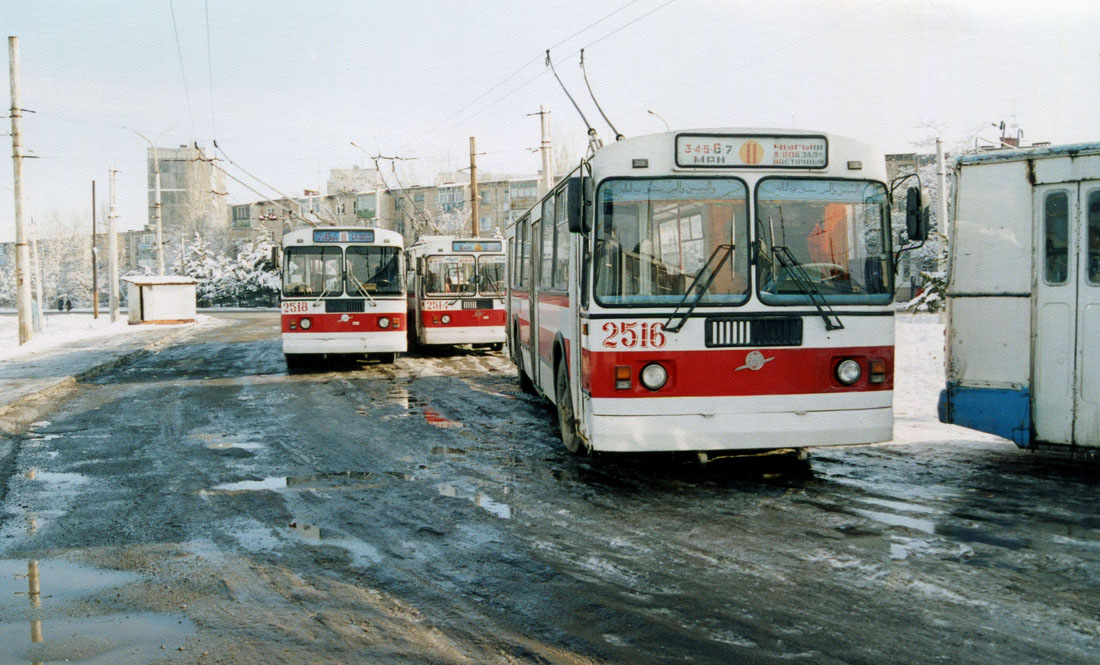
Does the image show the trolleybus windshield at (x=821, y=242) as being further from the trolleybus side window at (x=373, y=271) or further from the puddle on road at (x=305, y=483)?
the trolleybus side window at (x=373, y=271)

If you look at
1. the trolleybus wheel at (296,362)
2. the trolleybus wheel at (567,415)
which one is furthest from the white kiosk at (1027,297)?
the trolleybus wheel at (296,362)

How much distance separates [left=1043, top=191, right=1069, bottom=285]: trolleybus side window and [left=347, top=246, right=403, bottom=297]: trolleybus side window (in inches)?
497

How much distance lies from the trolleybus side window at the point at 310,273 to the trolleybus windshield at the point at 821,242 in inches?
470

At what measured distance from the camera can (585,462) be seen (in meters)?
8.74

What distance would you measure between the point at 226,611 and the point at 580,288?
12.8 feet

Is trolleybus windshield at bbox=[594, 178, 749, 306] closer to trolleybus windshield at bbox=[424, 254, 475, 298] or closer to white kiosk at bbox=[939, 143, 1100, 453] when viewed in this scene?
white kiosk at bbox=[939, 143, 1100, 453]

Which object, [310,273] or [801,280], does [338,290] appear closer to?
[310,273]

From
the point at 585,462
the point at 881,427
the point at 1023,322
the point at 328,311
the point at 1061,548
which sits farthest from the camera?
the point at 328,311

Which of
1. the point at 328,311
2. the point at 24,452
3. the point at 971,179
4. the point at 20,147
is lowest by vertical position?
the point at 24,452

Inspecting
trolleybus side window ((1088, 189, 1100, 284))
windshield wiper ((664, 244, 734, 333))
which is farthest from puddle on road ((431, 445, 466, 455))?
trolleybus side window ((1088, 189, 1100, 284))

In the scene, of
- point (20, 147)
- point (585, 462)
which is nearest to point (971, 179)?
point (585, 462)

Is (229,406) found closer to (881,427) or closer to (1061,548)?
(881,427)

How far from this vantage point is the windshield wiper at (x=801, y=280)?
7355 millimetres

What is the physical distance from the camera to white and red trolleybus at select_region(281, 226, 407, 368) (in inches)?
697
